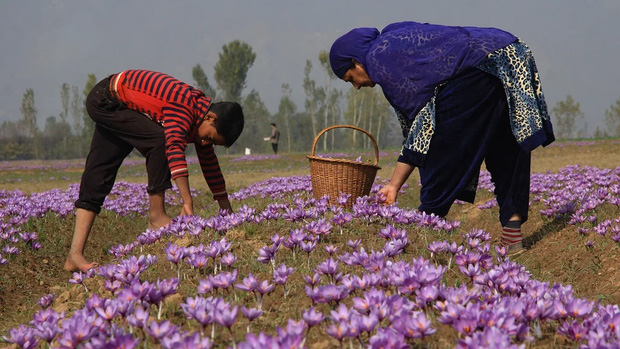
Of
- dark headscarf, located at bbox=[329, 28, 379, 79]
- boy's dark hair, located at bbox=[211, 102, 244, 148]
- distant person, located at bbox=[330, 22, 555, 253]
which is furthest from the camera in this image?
boy's dark hair, located at bbox=[211, 102, 244, 148]

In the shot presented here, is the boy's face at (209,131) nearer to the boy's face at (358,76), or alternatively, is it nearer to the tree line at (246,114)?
the boy's face at (358,76)

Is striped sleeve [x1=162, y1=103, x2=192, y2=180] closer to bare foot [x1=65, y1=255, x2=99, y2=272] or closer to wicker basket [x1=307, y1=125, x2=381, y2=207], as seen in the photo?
bare foot [x1=65, y1=255, x2=99, y2=272]

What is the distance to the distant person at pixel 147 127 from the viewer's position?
5055 mm

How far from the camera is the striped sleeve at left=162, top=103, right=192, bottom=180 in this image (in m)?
4.80

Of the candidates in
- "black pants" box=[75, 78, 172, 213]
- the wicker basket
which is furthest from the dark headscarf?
"black pants" box=[75, 78, 172, 213]

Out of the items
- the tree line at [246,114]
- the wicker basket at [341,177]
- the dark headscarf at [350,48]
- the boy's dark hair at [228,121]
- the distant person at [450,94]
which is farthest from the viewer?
the tree line at [246,114]

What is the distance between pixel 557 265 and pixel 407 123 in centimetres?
204

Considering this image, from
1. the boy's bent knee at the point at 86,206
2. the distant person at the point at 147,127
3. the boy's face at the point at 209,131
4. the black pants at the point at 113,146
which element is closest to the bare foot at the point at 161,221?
the distant person at the point at 147,127

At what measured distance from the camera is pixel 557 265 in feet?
16.4

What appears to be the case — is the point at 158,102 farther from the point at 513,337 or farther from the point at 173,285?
the point at 513,337

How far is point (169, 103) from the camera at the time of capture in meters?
5.03

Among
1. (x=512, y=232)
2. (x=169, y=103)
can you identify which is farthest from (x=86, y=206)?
(x=512, y=232)

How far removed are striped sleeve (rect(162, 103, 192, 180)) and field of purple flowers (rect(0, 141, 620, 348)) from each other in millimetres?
506

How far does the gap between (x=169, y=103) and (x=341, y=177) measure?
2145mm
